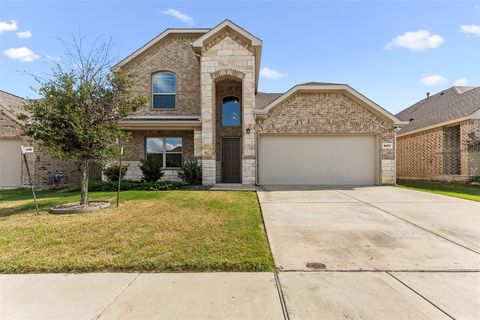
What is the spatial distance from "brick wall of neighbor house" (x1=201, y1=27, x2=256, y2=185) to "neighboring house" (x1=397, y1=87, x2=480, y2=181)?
11663 millimetres

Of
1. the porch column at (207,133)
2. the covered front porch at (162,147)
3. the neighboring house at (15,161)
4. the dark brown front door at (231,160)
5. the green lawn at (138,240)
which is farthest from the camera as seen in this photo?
the dark brown front door at (231,160)

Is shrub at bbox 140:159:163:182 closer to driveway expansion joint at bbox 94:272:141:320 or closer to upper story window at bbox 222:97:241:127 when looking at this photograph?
upper story window at bbox 222:97:241:127

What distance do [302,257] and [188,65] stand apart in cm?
1318

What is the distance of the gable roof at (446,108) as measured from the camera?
14650 mm

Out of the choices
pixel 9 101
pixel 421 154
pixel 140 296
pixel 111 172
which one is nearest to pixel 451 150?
pixel 421 154

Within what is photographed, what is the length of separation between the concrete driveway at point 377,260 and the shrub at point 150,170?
7321mm

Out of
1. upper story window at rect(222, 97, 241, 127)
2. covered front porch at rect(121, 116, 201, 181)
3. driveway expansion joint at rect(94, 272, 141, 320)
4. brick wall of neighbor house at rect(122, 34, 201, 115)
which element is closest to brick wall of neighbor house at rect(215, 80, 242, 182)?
upper story window at rect(222, 97, 241, 127)

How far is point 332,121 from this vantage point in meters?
12.9

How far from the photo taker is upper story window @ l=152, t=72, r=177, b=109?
47.8 ft

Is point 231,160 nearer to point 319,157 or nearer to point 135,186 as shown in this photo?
point 319,157

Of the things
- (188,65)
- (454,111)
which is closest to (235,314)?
(188,65)

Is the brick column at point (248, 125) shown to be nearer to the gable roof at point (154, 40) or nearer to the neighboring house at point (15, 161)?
the gable roof at point (154, 40)

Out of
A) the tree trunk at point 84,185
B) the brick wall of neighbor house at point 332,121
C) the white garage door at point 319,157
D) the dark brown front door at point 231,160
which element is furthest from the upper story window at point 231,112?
the tree trunk at point 84,185

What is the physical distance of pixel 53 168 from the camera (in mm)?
13781
